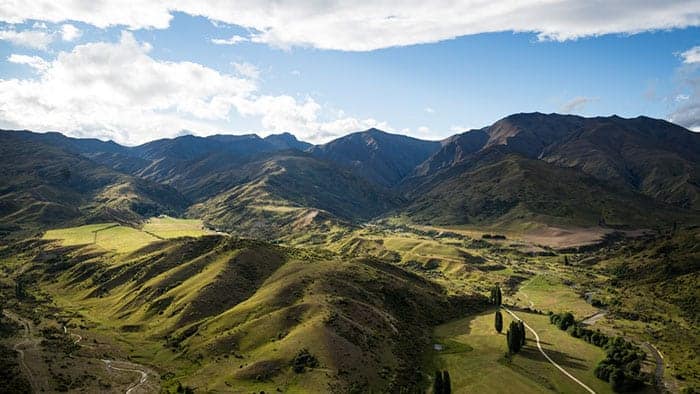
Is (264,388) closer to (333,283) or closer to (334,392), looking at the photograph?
(334,392)

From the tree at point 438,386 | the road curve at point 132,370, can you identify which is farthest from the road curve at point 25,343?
the tree at point 438,386

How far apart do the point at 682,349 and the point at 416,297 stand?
79834 mm

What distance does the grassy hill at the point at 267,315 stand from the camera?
107 m

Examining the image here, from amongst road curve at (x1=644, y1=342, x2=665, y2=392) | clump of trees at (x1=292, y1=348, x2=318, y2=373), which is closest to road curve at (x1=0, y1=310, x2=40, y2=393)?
clump of trees at (x1=292, y1=348, x2=318, y2=373)

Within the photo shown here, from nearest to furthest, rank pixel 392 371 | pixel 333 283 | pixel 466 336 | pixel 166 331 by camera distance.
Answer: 1. pixel 392 371
2. pixel 166 331
3. pixel 466 336
4. pixel 333 283

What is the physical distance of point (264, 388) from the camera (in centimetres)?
9888

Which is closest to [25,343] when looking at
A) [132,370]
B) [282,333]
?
[132,370]

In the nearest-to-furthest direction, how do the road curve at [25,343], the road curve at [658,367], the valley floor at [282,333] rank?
the road curve at [25,343], the valley floor at [282,333], the road curve at [658,367]

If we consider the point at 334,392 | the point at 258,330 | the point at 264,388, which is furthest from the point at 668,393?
the point at 258,330

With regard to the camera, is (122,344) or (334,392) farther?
(122,344)

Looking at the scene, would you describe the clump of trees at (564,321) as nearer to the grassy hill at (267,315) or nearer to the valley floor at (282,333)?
the valley floor at (282,333)

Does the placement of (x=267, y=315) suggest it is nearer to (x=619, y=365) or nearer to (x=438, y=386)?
(x=438, y=386)

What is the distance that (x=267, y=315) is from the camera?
433ft

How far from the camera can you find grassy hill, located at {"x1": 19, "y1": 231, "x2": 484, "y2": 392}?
107 metres
